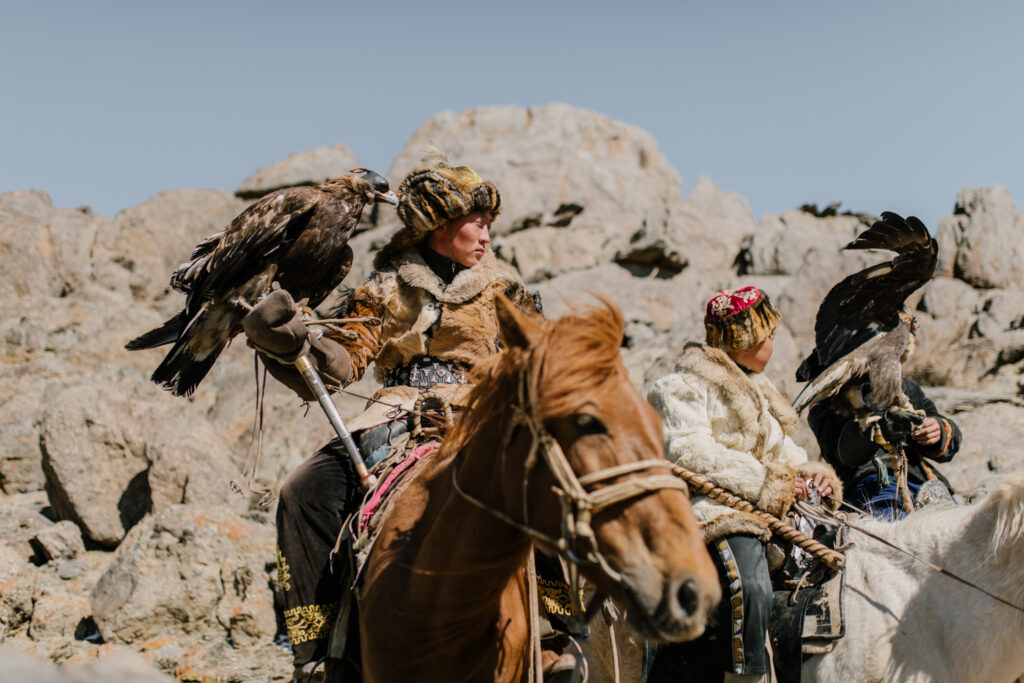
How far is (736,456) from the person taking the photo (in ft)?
11.3

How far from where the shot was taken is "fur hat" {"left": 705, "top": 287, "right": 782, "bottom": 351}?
12.3 feet

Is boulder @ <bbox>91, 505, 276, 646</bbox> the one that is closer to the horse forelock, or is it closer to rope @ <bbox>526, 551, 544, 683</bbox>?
rope @ <bbox>526, 551, 544, 683</bbox>

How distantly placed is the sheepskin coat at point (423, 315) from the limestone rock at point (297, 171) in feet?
75.6

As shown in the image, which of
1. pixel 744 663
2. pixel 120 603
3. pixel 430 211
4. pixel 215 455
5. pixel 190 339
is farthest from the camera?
pixel 215 455

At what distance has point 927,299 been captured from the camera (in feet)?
53.9

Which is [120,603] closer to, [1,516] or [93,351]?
[1,516]

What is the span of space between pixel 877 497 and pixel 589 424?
140 inches

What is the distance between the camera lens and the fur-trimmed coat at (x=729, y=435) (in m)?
3.39

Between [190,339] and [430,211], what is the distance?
119 centimetres

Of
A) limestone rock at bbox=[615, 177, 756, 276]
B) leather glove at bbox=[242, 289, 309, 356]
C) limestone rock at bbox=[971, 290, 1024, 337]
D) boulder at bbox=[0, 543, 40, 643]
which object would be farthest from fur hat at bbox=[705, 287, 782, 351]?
limestone rock at bbox=[615, 177, 756, 276]

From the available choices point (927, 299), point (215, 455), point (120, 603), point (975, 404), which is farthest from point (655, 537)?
point (927, 299)

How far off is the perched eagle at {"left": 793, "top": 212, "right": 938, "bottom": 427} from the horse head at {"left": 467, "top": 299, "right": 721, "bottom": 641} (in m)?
2.69

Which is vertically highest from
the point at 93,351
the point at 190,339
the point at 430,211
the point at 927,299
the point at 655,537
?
the point at 430,211

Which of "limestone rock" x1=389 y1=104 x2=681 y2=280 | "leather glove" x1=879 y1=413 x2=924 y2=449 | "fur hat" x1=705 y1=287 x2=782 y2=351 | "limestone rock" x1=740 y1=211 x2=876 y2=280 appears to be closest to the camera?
"fur hat" x1=705 y1=287 x2=782 y2=351
